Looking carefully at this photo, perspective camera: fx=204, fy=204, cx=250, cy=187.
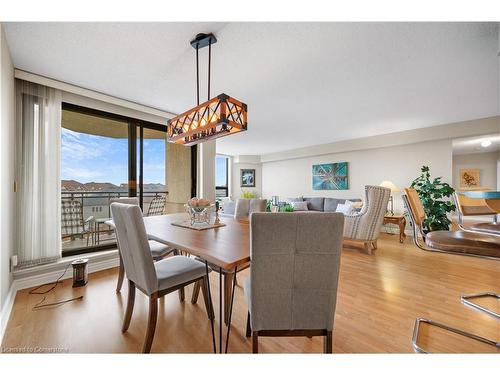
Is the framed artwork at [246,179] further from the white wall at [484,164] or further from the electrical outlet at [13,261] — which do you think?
the white wall at [484,164]

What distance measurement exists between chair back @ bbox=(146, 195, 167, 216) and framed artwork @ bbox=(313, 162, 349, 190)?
4.17m

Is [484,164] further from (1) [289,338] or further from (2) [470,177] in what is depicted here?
(1) [289,338]

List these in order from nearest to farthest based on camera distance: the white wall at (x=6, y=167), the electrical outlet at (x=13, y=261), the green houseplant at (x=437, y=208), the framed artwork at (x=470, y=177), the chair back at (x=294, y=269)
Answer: the chair back at (x=294, y=269)
the white wall at (x=6, y=167)
the electrical outlet at (x=13, y=261)
the green houseplant at (x=437, y=208)
the framed artwork at (x=470, y=177)

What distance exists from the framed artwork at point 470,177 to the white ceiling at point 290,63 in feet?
14.5

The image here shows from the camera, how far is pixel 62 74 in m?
2.16

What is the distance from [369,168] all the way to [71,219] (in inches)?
238

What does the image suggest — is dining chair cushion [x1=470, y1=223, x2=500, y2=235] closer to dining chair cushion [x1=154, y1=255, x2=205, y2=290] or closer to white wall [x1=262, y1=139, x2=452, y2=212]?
dining chair cushion [x1=154, y1=255, x2=205, y2=290]

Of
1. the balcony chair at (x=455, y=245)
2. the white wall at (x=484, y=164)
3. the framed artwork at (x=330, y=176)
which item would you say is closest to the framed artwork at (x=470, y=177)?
the white wall at (x=484, y=164)

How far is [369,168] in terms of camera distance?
16.6ft

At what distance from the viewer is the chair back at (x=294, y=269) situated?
35.5 inches

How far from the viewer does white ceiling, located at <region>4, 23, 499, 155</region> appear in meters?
1.58
